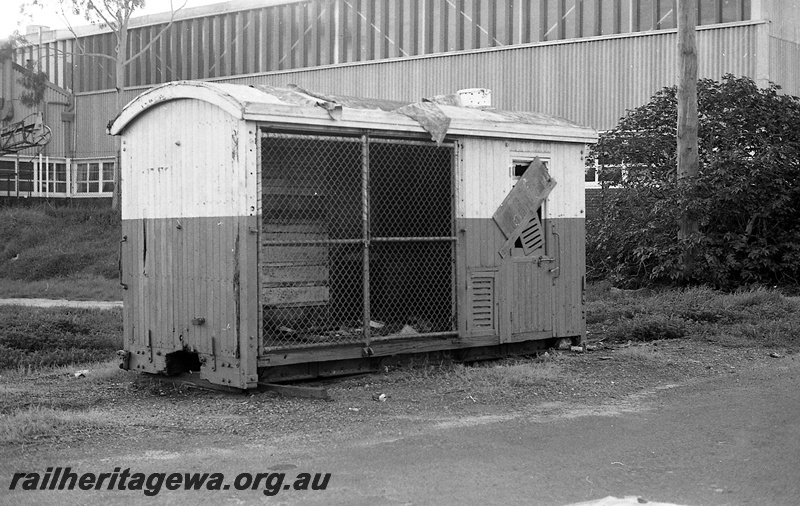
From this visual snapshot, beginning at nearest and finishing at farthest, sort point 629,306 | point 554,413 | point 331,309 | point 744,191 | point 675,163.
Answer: point 554,413 < point 331,309 < point 629,306 < point 744,191 < point 675,163

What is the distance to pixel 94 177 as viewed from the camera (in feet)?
133

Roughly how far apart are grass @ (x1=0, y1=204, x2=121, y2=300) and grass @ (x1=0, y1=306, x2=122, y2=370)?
6.12 metres

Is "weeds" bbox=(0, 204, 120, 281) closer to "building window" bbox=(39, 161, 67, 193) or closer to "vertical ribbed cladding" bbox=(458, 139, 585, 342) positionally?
"building window" bbox=(39, 161, 67, 193)

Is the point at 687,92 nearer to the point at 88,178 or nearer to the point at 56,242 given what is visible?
the point at 56,242

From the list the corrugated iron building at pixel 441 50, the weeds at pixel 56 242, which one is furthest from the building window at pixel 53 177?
the weeds at pixel 56 242

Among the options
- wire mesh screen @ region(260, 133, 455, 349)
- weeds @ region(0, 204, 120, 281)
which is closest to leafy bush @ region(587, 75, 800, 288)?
wire mesh screen @ region(260, 133, 455, 349)

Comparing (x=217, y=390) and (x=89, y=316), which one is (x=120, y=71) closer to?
(x=89, y=316)

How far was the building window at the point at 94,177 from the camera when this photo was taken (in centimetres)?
4016

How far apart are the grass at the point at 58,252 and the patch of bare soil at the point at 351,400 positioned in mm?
12003

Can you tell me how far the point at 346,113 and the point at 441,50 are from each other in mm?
23969

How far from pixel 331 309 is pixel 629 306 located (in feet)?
22.1

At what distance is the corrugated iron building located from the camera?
27703mm

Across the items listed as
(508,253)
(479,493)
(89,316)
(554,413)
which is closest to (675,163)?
(508,253)

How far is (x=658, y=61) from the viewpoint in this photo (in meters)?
28.0
